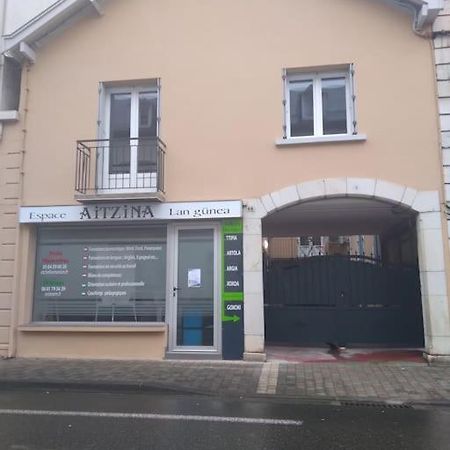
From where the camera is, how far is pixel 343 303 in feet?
37.6

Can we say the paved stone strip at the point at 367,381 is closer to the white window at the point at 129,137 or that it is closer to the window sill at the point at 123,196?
the window sill at the point at 123,196

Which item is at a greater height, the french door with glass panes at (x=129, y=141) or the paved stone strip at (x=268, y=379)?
the french door with glass panes at (x=129, y=141)

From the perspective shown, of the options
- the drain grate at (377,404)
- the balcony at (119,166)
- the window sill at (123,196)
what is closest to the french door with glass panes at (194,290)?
the window sill at (123,196)

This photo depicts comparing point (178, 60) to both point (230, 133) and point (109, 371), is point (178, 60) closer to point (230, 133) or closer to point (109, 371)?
point (230, 133)

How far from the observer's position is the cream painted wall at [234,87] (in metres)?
9.74

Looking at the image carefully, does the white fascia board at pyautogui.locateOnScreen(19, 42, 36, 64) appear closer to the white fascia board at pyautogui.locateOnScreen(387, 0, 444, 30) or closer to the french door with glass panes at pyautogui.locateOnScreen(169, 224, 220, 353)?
the french door with glass panes at pyautogui.locateOnScreen(169, 224, 220, 353)

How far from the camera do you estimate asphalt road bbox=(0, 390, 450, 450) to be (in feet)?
16.8

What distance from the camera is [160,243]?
33.8ft

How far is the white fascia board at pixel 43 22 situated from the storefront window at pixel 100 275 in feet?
12.4

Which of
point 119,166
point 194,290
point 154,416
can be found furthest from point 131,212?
point 154,416

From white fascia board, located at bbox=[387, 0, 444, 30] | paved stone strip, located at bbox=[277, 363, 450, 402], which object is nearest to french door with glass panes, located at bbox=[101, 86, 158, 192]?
paved stone strip, located at bbox=[277, 363, 450, 402]

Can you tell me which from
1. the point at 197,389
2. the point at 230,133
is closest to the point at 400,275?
the point at 230,133

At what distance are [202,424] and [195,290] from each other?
432cm

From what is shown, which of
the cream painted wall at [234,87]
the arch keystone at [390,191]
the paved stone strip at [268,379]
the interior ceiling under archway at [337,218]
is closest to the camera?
the paved stone strip at [268,379]
